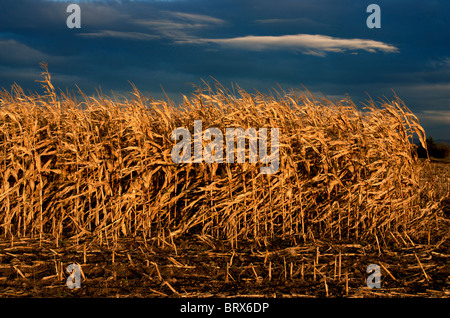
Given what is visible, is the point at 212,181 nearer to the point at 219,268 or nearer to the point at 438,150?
the point at 219,268

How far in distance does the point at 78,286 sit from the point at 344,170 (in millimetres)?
3661

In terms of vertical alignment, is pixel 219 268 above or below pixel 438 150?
below

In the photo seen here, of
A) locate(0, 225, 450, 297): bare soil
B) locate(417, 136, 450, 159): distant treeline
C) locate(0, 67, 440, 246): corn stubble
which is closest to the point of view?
locate(0, 225, 450, 297): bare soil

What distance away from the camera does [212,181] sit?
554 cm

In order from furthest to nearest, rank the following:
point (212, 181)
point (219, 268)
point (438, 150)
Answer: point (438, 150) → point (212, 181) → point (219, 268)

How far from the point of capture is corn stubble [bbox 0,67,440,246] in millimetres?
5477

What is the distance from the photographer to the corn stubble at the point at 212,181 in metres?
5.48

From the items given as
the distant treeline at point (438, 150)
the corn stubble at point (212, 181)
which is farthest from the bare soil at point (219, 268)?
the distant treeline at point (438, 150)

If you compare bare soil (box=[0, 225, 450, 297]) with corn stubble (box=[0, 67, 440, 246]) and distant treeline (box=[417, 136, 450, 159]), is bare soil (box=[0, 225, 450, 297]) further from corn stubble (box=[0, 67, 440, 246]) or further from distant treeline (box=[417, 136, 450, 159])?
distant treeline (box=[417, 136, 450, 159])

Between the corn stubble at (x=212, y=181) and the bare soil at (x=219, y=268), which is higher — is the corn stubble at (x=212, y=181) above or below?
above

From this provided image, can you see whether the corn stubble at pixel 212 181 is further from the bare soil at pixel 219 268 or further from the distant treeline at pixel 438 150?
A: the distant treeline at pixel 438 150

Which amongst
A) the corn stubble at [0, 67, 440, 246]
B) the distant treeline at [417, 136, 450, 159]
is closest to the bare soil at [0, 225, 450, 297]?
the corn stubble at [0, 67, 440, 246]

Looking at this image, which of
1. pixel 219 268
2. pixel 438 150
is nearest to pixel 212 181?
pixel 219 268

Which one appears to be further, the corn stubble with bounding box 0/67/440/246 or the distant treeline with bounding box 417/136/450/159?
the distant treeline with bounding box 417/136/450/159
